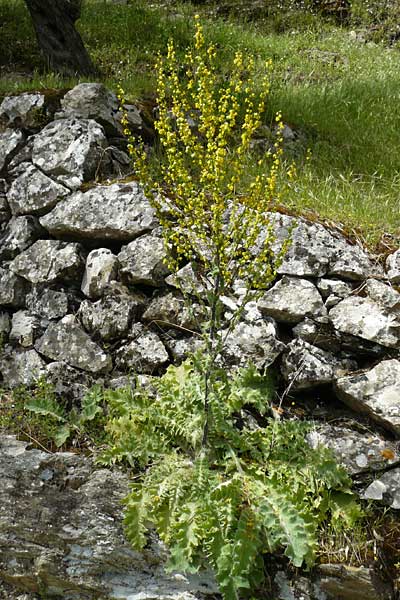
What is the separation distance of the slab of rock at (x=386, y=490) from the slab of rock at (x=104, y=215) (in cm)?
239

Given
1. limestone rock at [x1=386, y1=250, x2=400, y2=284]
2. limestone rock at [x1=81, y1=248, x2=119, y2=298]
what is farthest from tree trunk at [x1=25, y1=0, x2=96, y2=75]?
limestone rock at [x1=386, y1=250, x2=400, y2=284]

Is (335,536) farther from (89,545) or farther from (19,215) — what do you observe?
(19,215)

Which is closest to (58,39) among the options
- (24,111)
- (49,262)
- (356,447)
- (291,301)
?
(24,111)

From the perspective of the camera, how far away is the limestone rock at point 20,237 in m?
5.23

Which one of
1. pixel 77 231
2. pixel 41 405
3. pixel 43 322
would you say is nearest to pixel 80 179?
pixel 77 231

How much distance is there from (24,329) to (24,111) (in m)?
2.08

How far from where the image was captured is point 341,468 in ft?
12.5

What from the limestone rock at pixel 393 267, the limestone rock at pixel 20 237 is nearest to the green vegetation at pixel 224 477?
the limestone rock at pixel 393 267

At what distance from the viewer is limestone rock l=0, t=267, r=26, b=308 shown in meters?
5.10

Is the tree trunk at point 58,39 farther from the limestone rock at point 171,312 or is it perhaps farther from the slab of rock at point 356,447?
the slab of rock at point 356,447

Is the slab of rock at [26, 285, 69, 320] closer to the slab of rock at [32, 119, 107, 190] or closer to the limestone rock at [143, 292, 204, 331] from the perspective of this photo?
the limestone rock at [143, 292, 204, 331]

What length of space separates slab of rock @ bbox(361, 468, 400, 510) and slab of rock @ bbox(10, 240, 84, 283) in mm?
2641

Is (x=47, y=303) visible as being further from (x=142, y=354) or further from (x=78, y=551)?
(x=78, y=551)

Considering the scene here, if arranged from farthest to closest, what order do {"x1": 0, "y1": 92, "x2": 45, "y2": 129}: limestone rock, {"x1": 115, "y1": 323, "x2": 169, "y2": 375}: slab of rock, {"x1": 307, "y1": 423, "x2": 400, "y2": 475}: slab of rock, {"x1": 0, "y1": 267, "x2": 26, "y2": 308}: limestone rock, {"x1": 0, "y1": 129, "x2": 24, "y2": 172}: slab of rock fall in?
{"x1": 0, "y1": 92, "x2": 45, "y2": 129}: limestone rock < {"x1": 0, "y1": 129, "x2": 24, "y2": 172}: slab of rock < {"x1": 0, "y1": 267, "x2": 26, "y2": 308}: limestone rock < {"x1": 115, "y1": 323, "x2": 169, "y2": 375}: slab of rock < {"x1": 307, "y1": 423, "x2": 400, "y2": 475}: slab of rock
